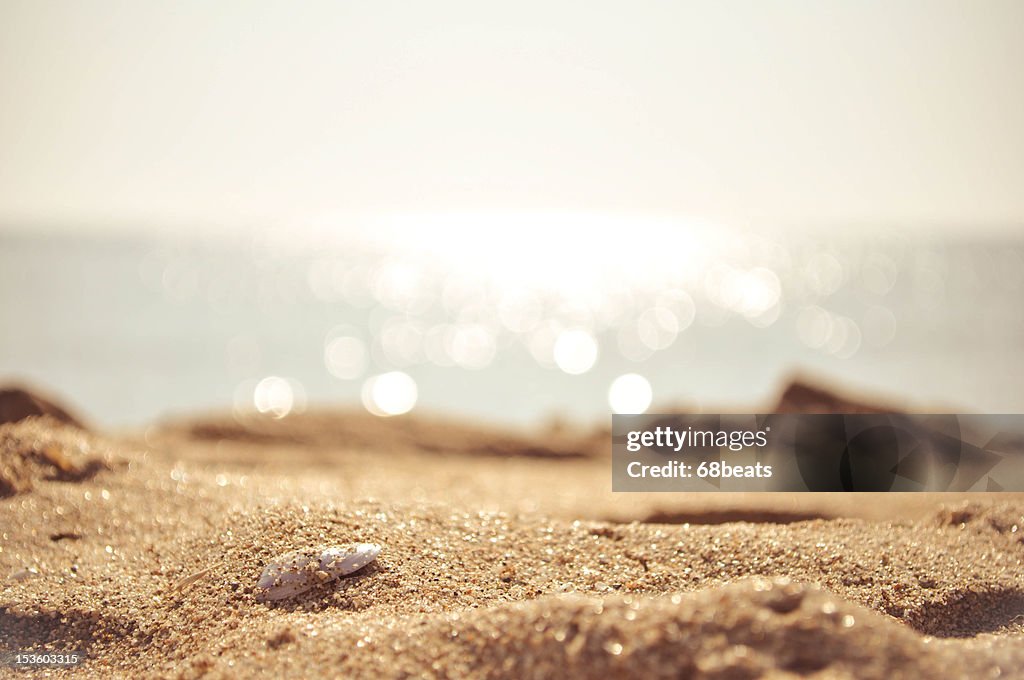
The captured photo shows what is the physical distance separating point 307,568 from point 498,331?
23771 millimetres

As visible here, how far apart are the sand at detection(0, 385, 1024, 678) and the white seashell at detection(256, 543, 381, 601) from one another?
A: 0.13 ft

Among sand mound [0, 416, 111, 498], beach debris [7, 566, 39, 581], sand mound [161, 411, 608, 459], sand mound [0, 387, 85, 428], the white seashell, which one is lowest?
sand mound [161, 411, 608, 459]

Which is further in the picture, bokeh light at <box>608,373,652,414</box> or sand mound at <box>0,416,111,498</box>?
bokeh light at <box>608,373,652,414</box>

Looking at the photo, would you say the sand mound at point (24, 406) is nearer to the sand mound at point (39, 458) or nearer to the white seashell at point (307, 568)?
the sand mound at point (39, 458)

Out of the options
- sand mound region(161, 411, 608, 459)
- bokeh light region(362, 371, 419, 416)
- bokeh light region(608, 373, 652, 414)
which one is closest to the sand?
sand mound region(161, 411, 608, 459)

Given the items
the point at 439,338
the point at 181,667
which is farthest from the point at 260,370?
the point at 181,667

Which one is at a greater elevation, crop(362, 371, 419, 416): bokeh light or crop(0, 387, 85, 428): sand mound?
crop(0, 387, 85, 428): sand mound

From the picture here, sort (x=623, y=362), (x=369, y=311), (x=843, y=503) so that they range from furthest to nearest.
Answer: (x=369, y=311) → (x=623, y=362) → (x=843, y=503)

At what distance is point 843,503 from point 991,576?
4.80ft

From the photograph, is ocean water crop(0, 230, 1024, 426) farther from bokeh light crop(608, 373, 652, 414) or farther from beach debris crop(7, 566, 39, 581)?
beach debris crop(7, 566, 39, 581)

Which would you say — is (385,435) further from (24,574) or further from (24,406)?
(24,574)

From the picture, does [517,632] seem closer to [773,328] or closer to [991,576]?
[991,576]

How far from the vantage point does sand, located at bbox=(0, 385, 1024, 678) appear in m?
1.70

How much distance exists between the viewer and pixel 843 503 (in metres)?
3.95
